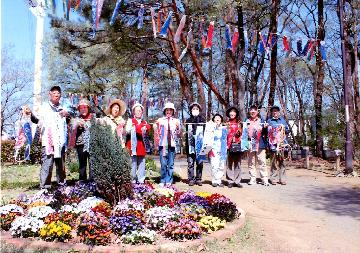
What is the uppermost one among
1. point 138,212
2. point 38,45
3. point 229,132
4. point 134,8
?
point 38,45

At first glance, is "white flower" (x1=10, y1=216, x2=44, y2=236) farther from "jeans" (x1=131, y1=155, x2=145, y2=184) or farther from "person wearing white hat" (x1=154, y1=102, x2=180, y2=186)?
"person wearing white hat" (x1=154, y1=102, x2=180, y2=186)

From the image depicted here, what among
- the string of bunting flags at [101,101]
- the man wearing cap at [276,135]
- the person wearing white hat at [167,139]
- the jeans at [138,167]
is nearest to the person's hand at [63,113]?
the jeans at [138,167]

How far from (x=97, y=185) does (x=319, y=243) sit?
3083 millimetres

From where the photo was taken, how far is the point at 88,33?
15.1 metres

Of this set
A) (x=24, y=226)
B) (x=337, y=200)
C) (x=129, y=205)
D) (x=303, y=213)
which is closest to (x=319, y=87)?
(x=337, y=200)

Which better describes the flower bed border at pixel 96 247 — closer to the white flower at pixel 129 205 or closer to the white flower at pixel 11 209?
the white flower at pixel 11 209

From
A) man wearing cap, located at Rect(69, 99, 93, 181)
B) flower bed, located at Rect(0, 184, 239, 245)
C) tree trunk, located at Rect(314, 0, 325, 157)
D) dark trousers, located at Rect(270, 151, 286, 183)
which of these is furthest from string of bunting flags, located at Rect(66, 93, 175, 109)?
flower bed, located at Rect(0, 184, 239, 245)

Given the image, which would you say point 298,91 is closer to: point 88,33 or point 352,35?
point 352,35

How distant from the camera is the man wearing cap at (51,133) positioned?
712cm

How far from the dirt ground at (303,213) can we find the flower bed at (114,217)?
683mm

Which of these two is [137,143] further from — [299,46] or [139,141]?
[299,46]

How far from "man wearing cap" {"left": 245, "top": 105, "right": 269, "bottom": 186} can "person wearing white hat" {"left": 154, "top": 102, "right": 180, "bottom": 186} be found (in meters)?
1.70

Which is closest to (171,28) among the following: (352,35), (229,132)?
(229,132)

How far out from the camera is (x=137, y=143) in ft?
26.2
